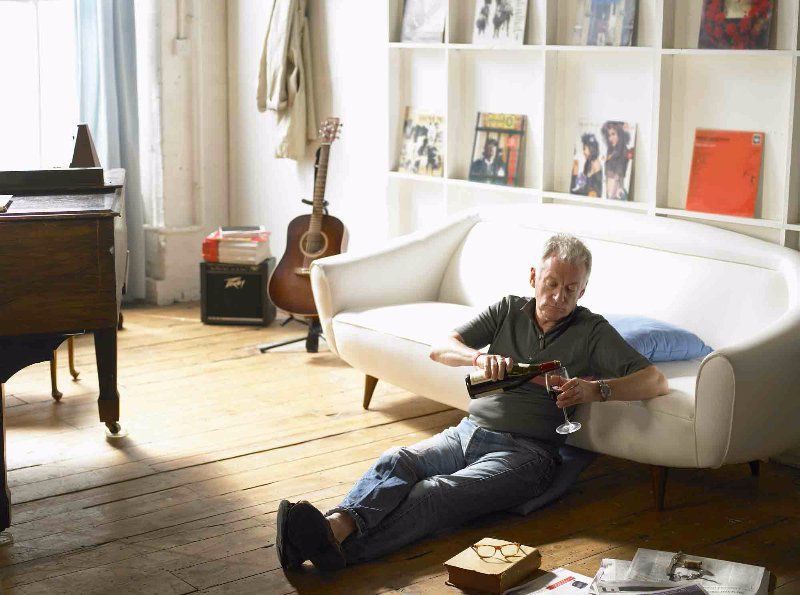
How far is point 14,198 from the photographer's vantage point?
3367 millimetres

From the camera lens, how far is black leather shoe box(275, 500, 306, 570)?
286cm

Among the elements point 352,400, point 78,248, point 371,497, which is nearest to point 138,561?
point 371,497

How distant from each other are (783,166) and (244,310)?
9.85 feet

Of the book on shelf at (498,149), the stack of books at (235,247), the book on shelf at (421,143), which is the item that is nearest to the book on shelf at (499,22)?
the book on shelf at (498,149)

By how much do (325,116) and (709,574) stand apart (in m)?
3.63

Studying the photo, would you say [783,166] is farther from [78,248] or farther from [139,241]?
[139,241]

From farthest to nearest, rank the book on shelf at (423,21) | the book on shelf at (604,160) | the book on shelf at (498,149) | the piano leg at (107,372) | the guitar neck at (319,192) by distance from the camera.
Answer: the guitar neck at (319,192) < the book on shelf at (423,21) < the book on shelf at (498,149) < the book on shelf at (604,160) < the piano leg at (107,372)

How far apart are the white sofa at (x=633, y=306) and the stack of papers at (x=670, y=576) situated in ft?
1.28

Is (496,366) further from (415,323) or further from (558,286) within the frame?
(415,323)

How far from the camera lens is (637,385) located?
309 cm

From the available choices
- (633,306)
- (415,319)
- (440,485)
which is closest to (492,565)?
(440,485)

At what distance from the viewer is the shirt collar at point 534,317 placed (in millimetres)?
3160

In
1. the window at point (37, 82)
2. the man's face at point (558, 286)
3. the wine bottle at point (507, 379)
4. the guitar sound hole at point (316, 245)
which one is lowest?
the wine bottle at point (507, 379)

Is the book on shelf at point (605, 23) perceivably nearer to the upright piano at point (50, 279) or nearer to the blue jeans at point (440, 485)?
the blue jeans at point (440, 485)
